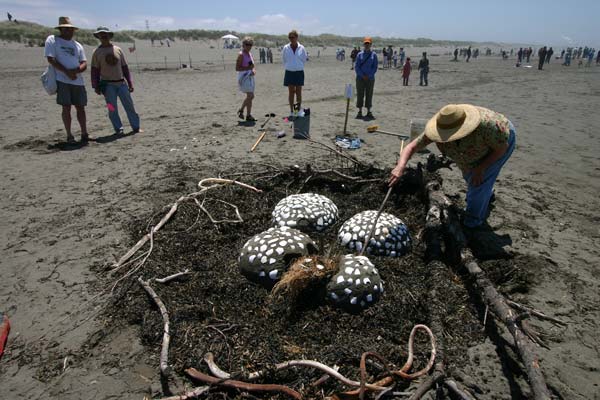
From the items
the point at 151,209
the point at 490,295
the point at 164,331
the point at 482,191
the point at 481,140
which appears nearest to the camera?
the point at 164,331

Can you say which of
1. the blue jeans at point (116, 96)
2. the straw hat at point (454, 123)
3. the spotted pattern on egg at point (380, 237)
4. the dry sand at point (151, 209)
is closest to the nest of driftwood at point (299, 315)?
the spotted pattern on egg at point (380, 237)

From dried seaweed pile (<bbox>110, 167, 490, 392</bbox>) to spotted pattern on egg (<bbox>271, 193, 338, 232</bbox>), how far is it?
128 millimetres

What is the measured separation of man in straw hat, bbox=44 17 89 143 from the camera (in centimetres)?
692

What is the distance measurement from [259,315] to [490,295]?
181 centimetres

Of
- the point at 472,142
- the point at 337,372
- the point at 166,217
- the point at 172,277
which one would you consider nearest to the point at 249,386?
the point at 337,372

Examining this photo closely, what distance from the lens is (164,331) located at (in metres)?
2.70

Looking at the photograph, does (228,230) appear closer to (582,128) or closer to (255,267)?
(255,267)

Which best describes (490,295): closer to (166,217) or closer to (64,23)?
(166,217)

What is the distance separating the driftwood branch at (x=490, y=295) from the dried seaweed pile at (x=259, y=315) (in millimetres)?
238

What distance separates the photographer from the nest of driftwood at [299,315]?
2375 mm

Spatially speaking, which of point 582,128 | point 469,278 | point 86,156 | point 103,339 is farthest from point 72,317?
point 582,128

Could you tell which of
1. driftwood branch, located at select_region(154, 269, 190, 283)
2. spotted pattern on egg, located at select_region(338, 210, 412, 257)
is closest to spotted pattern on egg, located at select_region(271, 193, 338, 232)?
spotted pattern on egg, located at select_region(338, 210, 412, 257)

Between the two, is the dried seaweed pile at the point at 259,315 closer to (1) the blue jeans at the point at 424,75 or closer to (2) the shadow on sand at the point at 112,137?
(2) the shadow on sand at the point at 112,137

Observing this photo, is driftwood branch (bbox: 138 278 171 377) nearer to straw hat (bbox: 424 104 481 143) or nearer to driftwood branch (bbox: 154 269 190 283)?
driftwood branch (bbox: 154 269 190 283)
